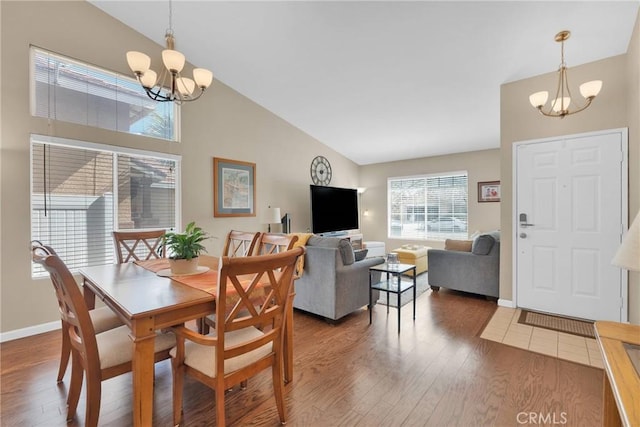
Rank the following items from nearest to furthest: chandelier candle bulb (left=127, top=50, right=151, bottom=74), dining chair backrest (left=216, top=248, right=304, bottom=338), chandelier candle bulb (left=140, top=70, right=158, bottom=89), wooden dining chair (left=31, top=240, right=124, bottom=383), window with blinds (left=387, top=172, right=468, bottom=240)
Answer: dining chair backrest (left=216, top=248, right=304, bottom=338) → wooden dining chair (left=31, top=240, right=124, bottom=383) → chandelier candle bulb (left=127, top=50, right=151, bottom=74) → chandelier candle bulb (left=140, top=70, right=158, bottom=89) → window with blinds (left=387, top=172, right=468, bottom=240)

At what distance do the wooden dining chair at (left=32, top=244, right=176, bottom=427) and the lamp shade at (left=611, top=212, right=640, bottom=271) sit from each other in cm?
224

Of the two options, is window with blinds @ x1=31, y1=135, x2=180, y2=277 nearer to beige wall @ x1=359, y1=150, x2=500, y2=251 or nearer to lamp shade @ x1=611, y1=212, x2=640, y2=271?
lamp shade @ x1=611, y1=212, x2=640, y2=271

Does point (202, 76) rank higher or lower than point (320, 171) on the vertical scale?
higher

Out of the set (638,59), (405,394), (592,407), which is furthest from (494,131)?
(405,394)

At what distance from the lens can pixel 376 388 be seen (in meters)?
1.91

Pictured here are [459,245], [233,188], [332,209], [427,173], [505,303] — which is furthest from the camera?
[427,173]

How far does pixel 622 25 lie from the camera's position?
250 cm

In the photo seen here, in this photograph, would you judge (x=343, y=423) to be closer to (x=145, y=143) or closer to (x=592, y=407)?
(x=592, y=407)

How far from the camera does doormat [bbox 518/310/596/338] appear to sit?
276 centimetres

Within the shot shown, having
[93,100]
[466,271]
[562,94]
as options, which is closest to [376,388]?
[466,271]

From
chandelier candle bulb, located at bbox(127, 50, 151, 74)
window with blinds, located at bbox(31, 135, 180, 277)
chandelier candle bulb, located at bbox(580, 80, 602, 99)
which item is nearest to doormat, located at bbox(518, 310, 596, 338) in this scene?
chandelier candle bulb, located at bbox(580, 80, 602, 99)

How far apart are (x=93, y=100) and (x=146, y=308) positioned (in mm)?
3224

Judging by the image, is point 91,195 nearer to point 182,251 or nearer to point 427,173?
point 182,251

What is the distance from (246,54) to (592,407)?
4596mm
